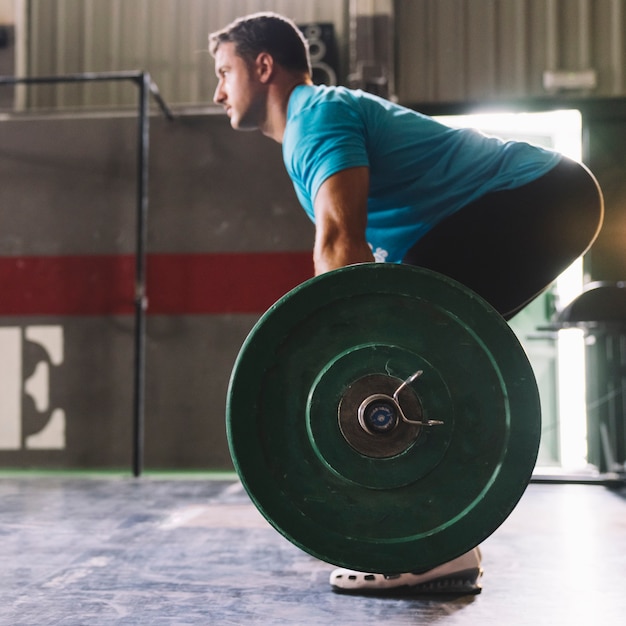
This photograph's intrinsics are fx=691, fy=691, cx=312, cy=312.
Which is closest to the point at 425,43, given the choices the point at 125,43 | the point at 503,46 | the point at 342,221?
the point at 503,46

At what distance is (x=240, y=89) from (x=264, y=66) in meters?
0.07

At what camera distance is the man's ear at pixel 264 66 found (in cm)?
150

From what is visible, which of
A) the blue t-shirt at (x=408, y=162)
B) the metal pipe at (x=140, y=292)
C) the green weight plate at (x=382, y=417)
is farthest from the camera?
the metal pipe at (x=140, y=292)

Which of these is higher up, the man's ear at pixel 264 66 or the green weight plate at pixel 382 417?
the man's ear at pixel 264 66

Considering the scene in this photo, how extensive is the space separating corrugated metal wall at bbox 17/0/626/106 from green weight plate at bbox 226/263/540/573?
3.06 metres

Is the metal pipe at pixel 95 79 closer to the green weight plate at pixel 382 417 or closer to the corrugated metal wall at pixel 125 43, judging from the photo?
the corrugated metal wall at pixel 125 43

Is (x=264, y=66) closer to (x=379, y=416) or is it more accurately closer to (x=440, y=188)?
(x=440, y=188)

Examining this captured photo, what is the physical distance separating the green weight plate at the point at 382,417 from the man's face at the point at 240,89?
0.57 m

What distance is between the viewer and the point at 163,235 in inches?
156

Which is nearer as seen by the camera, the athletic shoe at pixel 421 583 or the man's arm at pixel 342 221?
the man's arm at pixel 342 221

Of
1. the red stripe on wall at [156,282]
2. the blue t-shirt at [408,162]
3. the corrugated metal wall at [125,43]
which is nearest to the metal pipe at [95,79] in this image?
the corrugated metal wall at [125,43]

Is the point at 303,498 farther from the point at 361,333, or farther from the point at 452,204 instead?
the point at 452,204

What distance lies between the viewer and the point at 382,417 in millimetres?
1146

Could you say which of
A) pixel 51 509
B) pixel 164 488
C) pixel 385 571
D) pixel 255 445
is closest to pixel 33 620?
pixel 255 445
